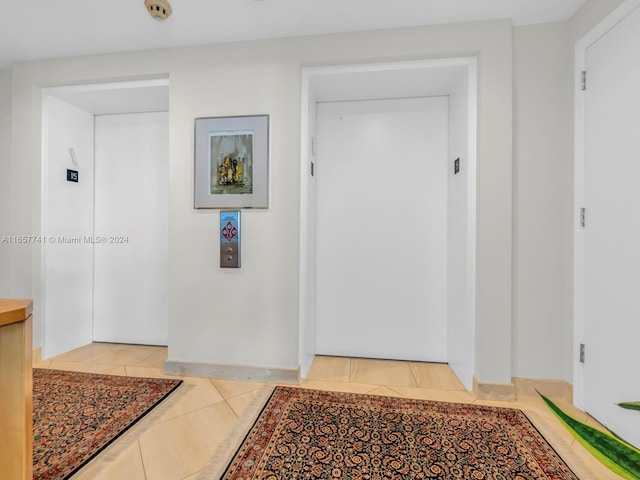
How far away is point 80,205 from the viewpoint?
9.44 feet

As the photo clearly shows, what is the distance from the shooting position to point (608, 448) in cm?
62

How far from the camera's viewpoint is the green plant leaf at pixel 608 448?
591 millimetres

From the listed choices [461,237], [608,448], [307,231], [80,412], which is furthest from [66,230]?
[608,448]

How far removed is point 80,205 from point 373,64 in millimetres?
2869

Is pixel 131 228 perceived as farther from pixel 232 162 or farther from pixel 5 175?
pixel 232 162

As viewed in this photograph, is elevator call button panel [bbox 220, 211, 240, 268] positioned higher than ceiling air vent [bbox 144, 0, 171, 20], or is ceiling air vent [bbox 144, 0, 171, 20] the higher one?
ceiling air vent [bbox 144, 0, 171, 20]

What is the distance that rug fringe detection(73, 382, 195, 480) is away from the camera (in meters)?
1.39

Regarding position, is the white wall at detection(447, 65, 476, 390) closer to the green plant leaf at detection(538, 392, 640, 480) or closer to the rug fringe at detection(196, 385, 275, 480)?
the rug fringe at detection(196, 385, 275, 480)

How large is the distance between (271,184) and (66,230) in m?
2.01

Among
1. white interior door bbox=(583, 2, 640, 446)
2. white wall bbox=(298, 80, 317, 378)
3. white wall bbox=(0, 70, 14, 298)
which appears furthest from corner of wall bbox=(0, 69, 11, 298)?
white interior door bbox=(583, 2, 640, 446)

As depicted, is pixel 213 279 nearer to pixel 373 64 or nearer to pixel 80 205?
pixel 80 205

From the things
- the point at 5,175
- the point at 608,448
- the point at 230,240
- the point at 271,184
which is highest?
the point at 5,175

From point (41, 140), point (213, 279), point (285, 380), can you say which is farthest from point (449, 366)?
point (41, 140)

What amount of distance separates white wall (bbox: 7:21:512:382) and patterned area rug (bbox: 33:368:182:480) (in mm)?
379
